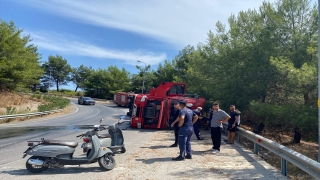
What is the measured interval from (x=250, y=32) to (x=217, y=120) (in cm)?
788

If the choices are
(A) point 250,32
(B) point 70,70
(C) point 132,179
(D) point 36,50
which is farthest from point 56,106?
(B) point 70,70

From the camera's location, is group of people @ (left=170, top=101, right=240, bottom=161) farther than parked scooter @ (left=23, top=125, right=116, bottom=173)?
Yes

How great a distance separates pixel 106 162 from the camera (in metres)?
6.87

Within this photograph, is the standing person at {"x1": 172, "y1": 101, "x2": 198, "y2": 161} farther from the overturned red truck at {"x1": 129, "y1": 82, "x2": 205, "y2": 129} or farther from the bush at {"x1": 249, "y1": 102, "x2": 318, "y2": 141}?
the overturned red truck at {"x1": 129, "y1": 82, "x2": 205, "y2": 129}

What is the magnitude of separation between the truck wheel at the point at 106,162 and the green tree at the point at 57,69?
83800 mm

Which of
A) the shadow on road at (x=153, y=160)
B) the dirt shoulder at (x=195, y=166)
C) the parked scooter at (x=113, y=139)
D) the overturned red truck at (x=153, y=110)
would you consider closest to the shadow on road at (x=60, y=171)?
the dirt shoulder at (x=195, y=166)

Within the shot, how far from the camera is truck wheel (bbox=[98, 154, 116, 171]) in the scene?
6.75m

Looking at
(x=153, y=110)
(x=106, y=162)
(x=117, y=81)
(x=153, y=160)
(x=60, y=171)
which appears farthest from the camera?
(x=117, y=81)

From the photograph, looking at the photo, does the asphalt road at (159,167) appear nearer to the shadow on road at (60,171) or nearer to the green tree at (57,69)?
the shadow on road at (60,171)

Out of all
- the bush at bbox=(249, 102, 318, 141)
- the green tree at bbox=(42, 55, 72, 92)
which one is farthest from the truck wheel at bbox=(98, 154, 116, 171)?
the green tree at bbox=(42, 55, 72, 92)

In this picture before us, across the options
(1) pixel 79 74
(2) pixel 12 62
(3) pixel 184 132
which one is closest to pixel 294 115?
(3) pixel 184 132

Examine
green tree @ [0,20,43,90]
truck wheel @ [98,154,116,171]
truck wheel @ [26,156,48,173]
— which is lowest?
truck wheel @ [26,156,48,173]

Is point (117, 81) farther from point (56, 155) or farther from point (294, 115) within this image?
point (56, 155)

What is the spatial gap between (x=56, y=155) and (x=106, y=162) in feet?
3.65
